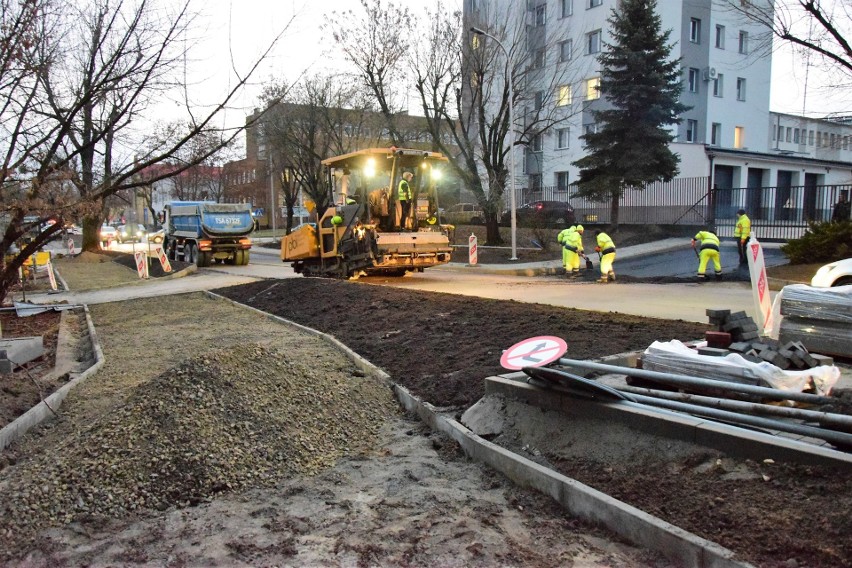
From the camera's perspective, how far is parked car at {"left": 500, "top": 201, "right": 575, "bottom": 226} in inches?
1176

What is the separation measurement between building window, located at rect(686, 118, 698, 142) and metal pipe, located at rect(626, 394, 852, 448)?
1651 inches

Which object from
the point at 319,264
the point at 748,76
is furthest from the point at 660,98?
the point at 748,76

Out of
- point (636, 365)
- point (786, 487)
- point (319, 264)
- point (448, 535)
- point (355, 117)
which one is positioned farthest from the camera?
point (355, 117)

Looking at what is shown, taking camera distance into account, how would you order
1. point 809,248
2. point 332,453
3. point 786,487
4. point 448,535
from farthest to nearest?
point 809,248, point 332,453, point 448,535, point 786,487

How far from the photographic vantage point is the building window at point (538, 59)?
2831 centimetres

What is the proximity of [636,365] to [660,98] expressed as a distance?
23756mm

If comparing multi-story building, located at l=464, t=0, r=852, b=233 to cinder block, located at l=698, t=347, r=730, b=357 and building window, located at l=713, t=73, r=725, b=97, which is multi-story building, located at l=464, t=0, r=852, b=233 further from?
cinder block, located at l=698, t=347, r=730, b=357

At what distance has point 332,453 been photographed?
5.18 m

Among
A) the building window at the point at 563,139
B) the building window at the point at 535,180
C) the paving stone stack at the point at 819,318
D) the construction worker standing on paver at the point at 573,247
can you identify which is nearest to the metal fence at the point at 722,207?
the building window at the point at 563,139

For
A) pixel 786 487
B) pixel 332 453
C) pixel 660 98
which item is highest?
pixel 660 98

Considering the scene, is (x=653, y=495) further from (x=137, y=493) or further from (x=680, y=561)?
(x=137, y=493)

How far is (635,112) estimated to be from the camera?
88.4 ft

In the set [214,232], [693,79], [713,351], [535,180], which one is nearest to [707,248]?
[713,351]

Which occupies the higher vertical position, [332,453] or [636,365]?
[636,365]
